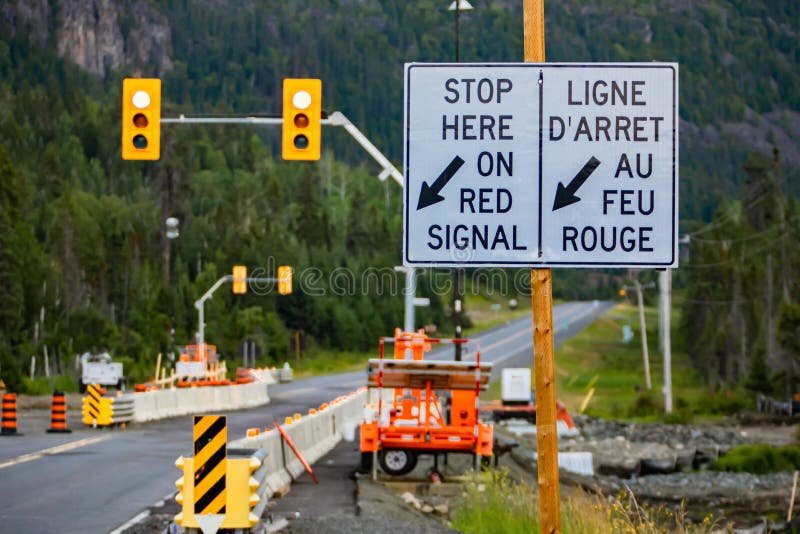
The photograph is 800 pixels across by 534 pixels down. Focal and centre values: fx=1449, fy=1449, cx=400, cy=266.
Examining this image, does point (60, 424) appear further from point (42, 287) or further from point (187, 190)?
point (187, 190)

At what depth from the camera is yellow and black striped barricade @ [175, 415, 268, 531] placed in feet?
43.1

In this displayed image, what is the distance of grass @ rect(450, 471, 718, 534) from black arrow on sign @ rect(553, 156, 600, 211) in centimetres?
508

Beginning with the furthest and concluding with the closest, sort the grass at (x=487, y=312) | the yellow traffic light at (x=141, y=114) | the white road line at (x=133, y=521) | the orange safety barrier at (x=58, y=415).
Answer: the grass at (x=487, y=312)
the orange safety barrier at (x=58, y=415)
the yellow traffic light at (x=141, y=114)
the white road line at (x=133, y=521)

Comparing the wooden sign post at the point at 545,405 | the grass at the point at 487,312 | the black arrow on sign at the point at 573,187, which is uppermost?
the grass at the point at 487,312

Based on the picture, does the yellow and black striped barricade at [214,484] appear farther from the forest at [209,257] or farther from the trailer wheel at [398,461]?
the forest at [209,257]

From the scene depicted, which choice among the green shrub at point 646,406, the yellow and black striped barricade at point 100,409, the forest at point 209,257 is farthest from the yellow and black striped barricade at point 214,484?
the green shrub at point 646,406

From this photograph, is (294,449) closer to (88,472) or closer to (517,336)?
(88,472)

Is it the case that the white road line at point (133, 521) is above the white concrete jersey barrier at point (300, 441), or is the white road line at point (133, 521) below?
below

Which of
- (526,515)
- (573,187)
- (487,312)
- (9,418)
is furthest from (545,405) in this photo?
(487,312)

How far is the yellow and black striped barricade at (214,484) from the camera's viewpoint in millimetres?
13141

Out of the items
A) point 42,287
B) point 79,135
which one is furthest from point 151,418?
point 79,135

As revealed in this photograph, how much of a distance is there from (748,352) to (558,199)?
98306 mm

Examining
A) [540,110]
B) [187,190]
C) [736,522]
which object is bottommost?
[736,522]

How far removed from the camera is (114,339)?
8356 centimetres
